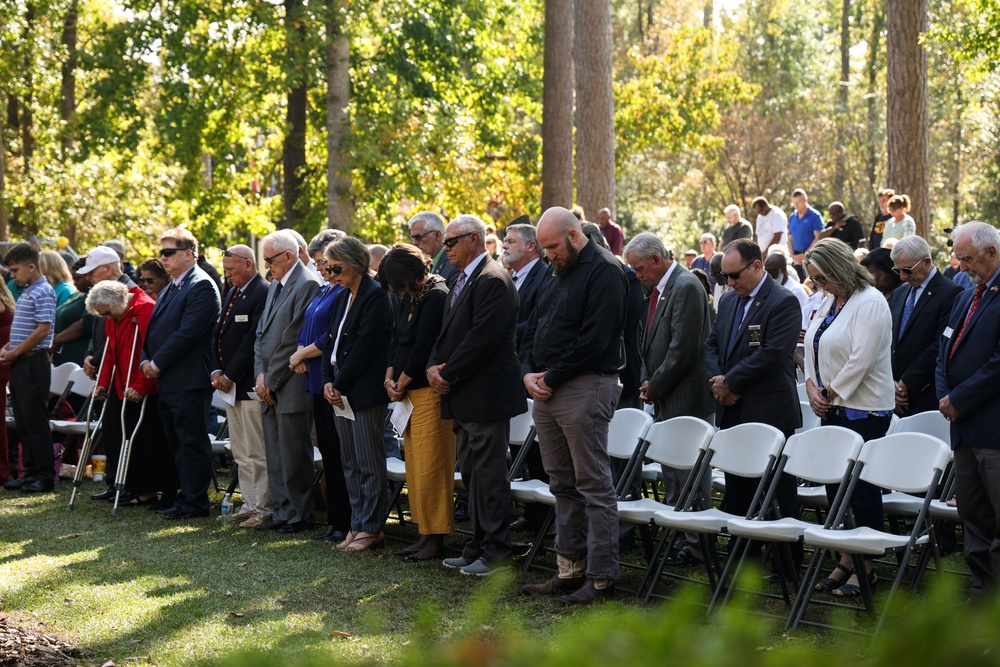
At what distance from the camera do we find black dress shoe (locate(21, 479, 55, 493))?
A: 10.7 meters

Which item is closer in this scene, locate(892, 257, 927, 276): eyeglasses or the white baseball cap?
locate(892, 257, 927, 276): eyeglasses

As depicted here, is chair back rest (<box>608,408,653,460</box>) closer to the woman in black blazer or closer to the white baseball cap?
the woman in black blazer

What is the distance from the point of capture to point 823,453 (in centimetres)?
648

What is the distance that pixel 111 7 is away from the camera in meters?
32.4

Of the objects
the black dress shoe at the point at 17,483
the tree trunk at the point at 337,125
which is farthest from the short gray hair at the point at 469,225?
the tree trunk at the point at 337,125

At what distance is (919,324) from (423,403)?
332 centimetres

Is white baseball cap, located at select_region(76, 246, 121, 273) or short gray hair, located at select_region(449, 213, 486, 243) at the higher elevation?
short gray hair, located at select_region(449, 213, 486, 243)

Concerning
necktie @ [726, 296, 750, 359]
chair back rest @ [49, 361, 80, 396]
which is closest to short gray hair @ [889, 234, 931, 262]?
necktie @ [726, 296, 750, 359]

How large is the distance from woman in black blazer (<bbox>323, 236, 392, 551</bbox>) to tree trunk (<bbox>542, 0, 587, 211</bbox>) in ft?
29.3

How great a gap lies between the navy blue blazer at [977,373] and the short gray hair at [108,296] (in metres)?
6.52

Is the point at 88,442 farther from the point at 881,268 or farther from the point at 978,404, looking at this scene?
the point at 978,404

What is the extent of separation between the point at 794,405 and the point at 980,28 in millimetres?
9055

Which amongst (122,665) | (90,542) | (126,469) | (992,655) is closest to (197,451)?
(126,469)

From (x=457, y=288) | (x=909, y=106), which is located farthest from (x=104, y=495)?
(x=909, y=106)
